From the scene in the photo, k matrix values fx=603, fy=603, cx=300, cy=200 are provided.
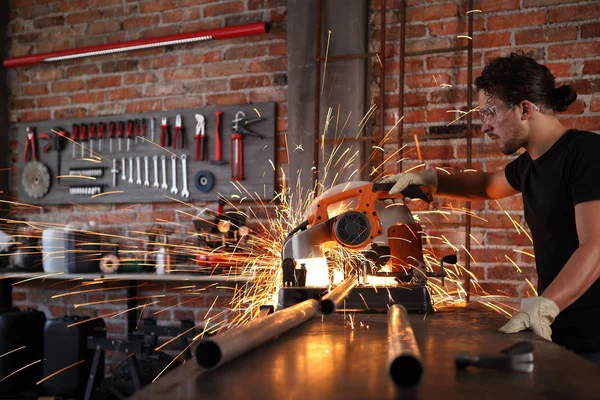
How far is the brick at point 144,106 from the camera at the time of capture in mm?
3662

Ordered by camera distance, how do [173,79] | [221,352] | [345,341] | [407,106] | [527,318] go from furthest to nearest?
[173,79]
[407,106]
[527,318]
[345,341]
[221,352]

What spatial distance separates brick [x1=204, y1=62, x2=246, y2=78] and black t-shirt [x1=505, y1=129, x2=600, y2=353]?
6.45ft

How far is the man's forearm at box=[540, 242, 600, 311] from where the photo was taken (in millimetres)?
1625

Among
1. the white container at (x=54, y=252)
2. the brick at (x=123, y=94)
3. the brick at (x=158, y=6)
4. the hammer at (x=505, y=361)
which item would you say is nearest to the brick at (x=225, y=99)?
the brick at (x=123, y=94)

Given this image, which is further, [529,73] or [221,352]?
[529,73]

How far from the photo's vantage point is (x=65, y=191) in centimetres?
383

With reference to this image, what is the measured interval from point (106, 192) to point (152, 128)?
498 mm

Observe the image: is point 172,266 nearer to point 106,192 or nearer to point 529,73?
point 106,192

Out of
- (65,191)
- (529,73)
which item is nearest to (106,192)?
(65,191)

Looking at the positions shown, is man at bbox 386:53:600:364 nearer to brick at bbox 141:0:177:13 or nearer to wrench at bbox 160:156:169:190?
wrench at bbox 160:156:169:190

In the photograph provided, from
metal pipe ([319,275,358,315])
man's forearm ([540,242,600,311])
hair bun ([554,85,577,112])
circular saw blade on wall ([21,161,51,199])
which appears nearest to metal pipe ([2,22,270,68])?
circular saw blade on wall ([21,161,51,199])

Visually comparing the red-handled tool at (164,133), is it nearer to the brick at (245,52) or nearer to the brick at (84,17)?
the brick at (245,52)

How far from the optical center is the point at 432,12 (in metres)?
3.11

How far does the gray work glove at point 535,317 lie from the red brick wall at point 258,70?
1.49m
